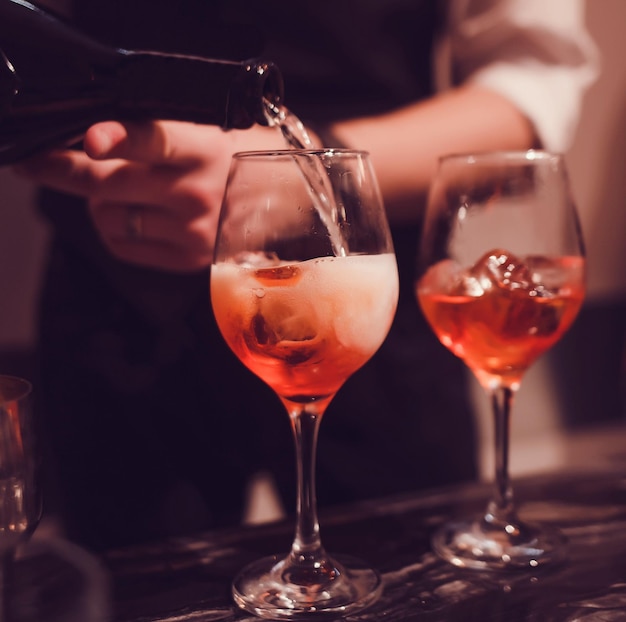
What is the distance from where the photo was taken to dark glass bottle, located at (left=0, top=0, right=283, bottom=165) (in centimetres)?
68

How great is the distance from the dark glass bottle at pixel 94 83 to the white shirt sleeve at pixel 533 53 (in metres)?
0.61

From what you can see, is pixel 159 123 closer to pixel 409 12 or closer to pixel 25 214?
pixel 409 12

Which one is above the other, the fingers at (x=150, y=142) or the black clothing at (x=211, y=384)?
the fingers at (x=150, y=142)

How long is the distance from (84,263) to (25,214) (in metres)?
0.71

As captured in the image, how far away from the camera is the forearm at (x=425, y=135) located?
1.10 metres

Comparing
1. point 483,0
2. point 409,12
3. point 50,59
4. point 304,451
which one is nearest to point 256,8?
point 409,12

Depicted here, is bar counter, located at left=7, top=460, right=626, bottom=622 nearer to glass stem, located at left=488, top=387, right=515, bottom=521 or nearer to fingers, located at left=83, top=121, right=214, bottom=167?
glass stem, located at left=488, top=387, right=515, bottom=521

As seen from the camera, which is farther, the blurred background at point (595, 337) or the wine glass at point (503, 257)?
the blurred background at point (595, 337)

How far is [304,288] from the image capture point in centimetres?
64

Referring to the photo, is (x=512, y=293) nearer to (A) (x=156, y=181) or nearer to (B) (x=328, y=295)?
(B) (x=328, y=295)

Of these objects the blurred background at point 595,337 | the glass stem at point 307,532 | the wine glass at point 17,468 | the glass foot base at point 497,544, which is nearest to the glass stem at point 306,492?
the glass stem at point 307,532

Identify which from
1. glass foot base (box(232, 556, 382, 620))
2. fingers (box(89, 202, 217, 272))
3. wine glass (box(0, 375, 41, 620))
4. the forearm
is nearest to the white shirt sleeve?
the forearm

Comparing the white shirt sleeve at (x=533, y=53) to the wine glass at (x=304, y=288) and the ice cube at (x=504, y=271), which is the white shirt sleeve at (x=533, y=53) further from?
the wine glass at (x=304, y=288)

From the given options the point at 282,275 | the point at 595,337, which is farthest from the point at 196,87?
the point at 595,337
